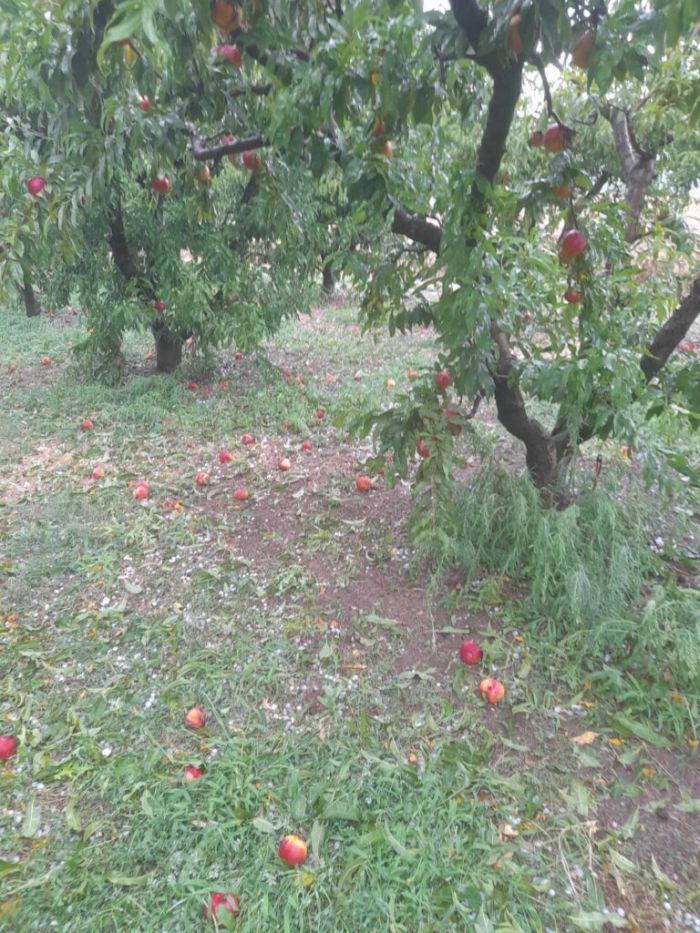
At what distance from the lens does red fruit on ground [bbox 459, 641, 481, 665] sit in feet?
8.12

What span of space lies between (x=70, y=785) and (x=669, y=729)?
82.1 inches

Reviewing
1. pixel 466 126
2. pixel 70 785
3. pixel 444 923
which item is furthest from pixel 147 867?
pixel 466 126

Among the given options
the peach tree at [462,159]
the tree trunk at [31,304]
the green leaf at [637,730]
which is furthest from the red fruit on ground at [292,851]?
the tree trunk at [31,304]

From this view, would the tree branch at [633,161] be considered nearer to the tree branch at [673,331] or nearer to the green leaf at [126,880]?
the tree branch at [673,331]

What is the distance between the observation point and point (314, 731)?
2271 mm

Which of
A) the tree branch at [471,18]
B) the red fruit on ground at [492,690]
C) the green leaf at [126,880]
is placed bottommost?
the green leaf at [126,880]

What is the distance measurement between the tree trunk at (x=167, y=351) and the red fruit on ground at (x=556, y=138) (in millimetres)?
4188

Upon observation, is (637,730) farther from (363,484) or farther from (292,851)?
(363,484)

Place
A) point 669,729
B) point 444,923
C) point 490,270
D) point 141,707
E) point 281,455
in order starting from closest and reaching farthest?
point 444,923 → point 490,270 → point 669,729 → point 141,707 → point 281,455

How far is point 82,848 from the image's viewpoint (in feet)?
6.22

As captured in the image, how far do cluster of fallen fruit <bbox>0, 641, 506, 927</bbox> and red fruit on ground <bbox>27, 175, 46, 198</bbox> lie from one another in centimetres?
184

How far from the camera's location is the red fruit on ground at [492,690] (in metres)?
2.34

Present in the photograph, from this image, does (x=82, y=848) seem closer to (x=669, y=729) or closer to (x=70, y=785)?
(x=70, y=785)

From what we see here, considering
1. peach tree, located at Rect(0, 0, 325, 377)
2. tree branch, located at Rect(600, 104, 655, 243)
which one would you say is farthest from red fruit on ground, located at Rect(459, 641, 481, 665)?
tree branch, located at Rect(600, 104, 655, 243)
